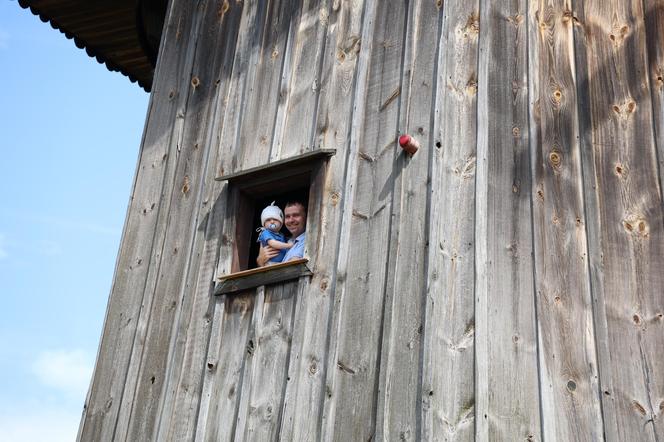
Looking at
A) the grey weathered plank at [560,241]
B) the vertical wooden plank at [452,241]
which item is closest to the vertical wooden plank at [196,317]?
the vertical wooden plank at [452,241]

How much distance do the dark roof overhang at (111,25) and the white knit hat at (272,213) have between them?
3563 mm

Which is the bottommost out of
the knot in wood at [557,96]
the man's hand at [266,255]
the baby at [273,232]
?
the man's hand at [266,255]

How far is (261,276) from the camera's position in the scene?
6598 millimetres

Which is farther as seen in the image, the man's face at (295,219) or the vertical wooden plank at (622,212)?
the man's face at (295,219)

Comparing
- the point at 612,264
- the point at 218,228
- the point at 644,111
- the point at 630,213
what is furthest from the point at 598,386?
the point at 218,228

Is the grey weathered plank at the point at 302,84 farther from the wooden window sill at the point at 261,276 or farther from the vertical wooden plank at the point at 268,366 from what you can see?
the vertical wooden plank at the point at 268,366

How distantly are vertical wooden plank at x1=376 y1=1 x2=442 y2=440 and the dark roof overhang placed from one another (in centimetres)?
383

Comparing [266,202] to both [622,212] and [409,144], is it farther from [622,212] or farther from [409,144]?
[622,212]

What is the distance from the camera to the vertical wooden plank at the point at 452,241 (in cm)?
551

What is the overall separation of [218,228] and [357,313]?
1.46 m

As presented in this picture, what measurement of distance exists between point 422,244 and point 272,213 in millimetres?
1357

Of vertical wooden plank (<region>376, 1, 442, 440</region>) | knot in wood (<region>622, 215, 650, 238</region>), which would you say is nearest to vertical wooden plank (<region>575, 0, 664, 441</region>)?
knot in wood (<region>622, 215, 650, 238</region>)

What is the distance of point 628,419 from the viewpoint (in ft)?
18.7

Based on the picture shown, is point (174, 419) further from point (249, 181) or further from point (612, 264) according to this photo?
point (612, 264)
